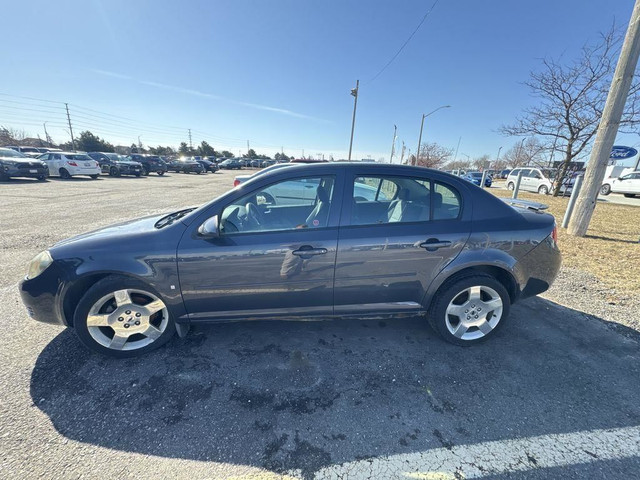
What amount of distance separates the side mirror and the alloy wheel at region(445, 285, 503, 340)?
2215 mm

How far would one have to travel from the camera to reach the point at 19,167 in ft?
47.3

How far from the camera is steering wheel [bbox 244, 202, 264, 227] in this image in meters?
2.41

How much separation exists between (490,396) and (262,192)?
2473 mm

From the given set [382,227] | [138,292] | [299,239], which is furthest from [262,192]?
[138,292]

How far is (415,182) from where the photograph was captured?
2.58 metres

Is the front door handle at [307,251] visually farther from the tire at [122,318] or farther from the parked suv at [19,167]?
the parked suv at [19,167]

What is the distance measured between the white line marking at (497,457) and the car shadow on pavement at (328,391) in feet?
0.17

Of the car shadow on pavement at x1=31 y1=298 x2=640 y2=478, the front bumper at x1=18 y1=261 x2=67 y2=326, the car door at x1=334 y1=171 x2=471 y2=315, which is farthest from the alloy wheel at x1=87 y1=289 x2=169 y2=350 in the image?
the car door at x1=334 y1=171 x2=471 y2=315

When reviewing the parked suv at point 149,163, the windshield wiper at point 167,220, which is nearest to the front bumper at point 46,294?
the windshield wiper at point 167,220

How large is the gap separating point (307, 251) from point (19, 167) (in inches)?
800

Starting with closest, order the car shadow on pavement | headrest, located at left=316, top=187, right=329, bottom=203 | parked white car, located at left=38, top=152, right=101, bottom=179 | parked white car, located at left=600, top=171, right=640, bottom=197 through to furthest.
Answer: the car shadow on pavement < headrest, located at left=316, top=187, right=329, bottom=203 < parked white car, located at left=600, top=171, right=640, bottom=197 < parked white car, located at left=38, top=152, right=101, bottom=179

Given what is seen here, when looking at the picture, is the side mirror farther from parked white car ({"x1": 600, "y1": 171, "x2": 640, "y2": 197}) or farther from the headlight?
parked white car ({"x1": 600, "y1": 171, "x2": 640, "y2": 197})

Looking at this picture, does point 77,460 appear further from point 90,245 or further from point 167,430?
point 90,245

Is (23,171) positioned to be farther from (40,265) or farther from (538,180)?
(538,180)
